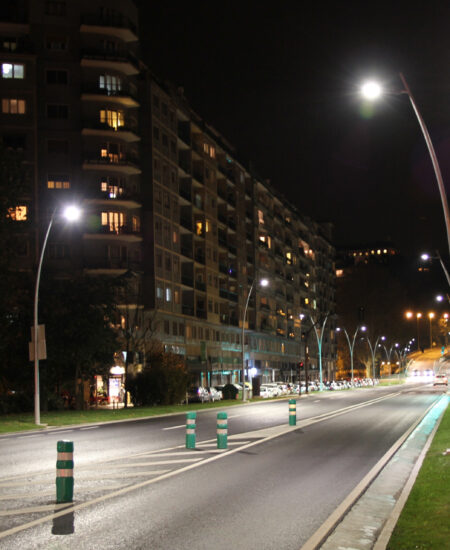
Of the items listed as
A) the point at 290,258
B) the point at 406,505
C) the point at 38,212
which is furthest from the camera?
the point at 290,258

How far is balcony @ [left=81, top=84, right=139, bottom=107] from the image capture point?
60750 mm

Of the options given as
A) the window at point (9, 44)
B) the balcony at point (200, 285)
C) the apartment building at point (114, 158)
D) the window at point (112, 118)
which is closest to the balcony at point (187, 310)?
the apartment building at point (114, 158)

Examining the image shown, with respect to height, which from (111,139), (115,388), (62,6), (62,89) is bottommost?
(115,388)

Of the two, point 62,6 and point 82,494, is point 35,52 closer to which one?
point 62,6

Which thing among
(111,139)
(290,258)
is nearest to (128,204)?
(111,139)

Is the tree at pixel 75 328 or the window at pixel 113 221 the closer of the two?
the tree at pixel 75 328

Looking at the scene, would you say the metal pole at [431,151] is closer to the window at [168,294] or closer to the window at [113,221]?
the window at [113,221]

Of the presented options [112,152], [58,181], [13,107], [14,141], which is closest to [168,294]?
[112,152]

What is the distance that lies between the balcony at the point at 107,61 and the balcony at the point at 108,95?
172cm

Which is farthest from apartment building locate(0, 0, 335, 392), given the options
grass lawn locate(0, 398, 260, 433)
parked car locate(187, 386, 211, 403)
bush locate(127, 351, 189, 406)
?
grass lawn locate(0, 398, 260, 433)

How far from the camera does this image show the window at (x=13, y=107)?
2317 inches

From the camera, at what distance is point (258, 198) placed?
102500 millimetres

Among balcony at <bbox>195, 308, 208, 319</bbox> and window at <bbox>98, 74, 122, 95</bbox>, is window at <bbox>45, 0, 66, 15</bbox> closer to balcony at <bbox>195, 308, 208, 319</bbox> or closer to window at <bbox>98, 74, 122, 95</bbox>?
window at <bbox>98, 74, 122, 95</bbox>

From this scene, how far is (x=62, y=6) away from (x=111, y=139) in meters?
11.5
